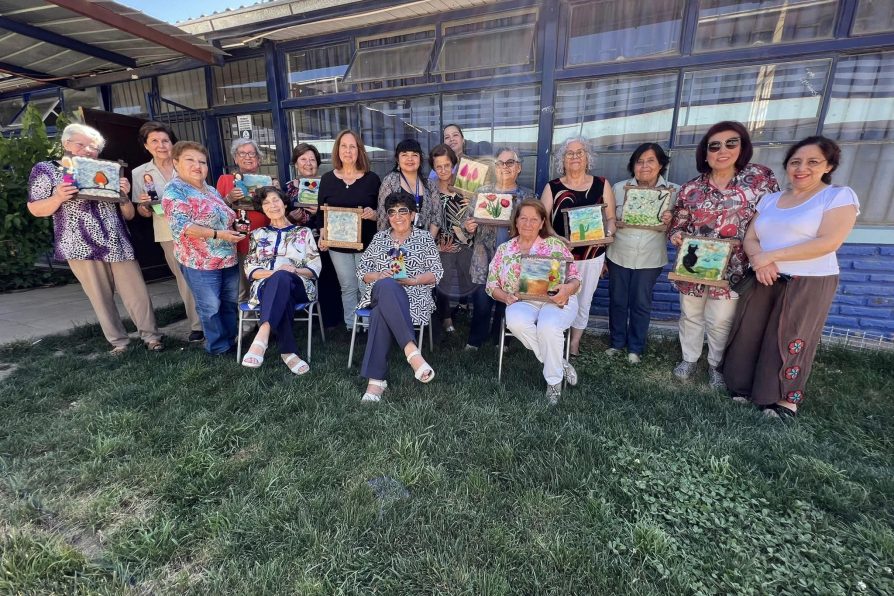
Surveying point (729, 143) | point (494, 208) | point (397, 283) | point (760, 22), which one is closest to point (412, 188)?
point (494, 208)

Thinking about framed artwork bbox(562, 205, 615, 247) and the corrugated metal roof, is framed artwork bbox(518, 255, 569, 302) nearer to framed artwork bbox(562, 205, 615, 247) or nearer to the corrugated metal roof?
framed artwork bbox(562, 205, 615, 247)

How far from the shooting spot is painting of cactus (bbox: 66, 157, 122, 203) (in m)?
3.43

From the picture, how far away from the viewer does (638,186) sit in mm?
3535

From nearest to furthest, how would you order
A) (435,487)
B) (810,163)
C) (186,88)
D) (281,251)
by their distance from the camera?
1. (435,487)
2. (810,163)
3. (281,251)
4. (186,88)

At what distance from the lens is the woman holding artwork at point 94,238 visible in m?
3.42

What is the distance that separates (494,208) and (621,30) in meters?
2.68

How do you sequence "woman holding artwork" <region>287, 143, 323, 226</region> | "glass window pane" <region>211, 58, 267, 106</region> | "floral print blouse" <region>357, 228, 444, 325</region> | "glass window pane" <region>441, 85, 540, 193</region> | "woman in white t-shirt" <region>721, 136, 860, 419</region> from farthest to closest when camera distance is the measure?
"glass window pane" <region>211, 58, 267, 106</region>
"glass window pane" <region>441, 85, 540, 193</region>
"woman holding artwork" <region>287, 143, 323, 226</region>
"floral print blouse" <region>357, 228, 444, 325</region>
"woman in white t-shirt" <region>721, 136, 860, 419</region>

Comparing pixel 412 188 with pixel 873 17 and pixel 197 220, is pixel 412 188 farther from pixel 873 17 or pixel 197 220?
pixel 873 17

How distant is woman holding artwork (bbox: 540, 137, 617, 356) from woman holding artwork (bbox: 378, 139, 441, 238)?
1.09 metres

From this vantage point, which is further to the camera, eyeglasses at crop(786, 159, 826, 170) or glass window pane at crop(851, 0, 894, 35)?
glass window pane at crop(851, 0, 894, 35)

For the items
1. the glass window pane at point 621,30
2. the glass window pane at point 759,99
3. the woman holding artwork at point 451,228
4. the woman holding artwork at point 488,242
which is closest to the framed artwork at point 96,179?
the woman holding artwork at point 451,228

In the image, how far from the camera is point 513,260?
3.40 metres

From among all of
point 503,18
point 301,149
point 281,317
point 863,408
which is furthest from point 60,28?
point 863,408

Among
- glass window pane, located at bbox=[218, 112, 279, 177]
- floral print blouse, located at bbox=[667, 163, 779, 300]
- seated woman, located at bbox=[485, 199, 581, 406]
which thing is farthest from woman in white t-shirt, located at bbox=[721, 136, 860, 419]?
glass window pane, located at bbox=[218, 112, 279, 177]
